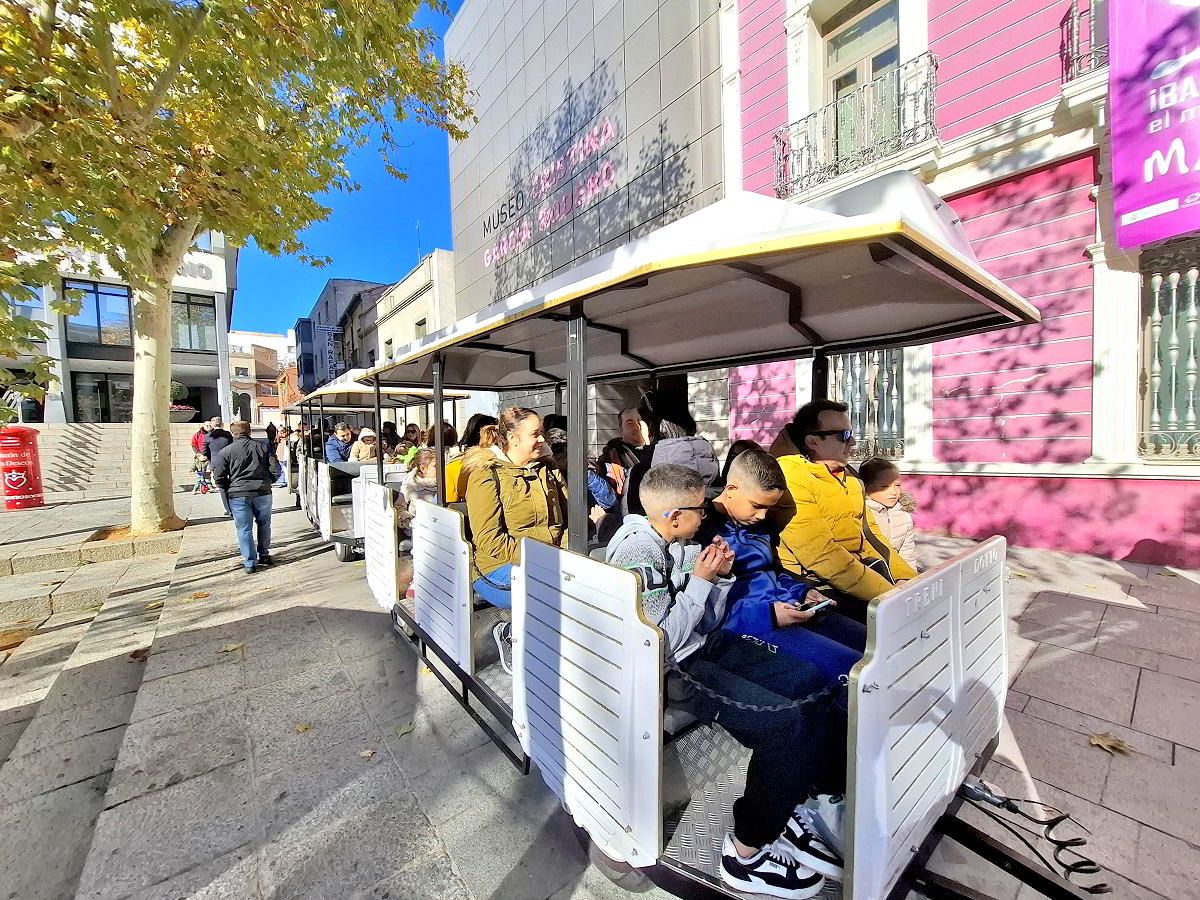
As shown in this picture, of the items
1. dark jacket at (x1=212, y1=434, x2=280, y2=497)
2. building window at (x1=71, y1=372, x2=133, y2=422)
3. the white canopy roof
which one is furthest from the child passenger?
building window at (x1=71, y1=372, x2=133, y2=422)

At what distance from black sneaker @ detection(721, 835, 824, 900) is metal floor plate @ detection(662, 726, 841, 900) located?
0.04m

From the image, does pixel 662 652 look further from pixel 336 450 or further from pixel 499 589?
pixel 336 450

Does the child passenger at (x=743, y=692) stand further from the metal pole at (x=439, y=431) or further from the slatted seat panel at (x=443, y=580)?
the metal pole at (x=439, y=431)

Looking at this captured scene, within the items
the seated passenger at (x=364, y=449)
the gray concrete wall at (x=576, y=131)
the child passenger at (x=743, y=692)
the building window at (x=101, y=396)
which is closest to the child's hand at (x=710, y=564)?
the child passenger at (x=743, y=692)

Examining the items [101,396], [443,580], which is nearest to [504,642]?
[443,580]

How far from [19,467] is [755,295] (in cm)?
1520

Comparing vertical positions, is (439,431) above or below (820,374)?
below

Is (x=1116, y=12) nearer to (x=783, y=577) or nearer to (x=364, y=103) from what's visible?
(x=783, y=577)

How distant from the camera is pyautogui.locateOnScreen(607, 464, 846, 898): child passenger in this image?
1613 millimetres

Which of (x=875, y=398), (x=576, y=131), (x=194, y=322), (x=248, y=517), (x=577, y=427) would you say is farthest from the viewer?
(x=194, y=322)

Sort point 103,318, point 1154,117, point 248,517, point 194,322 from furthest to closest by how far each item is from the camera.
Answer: point 194,322, point 103,318, point 248,517, point 1154,117

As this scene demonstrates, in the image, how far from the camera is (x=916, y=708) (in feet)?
5.31

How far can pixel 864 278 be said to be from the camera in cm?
252

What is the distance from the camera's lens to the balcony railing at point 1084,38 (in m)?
5.10
